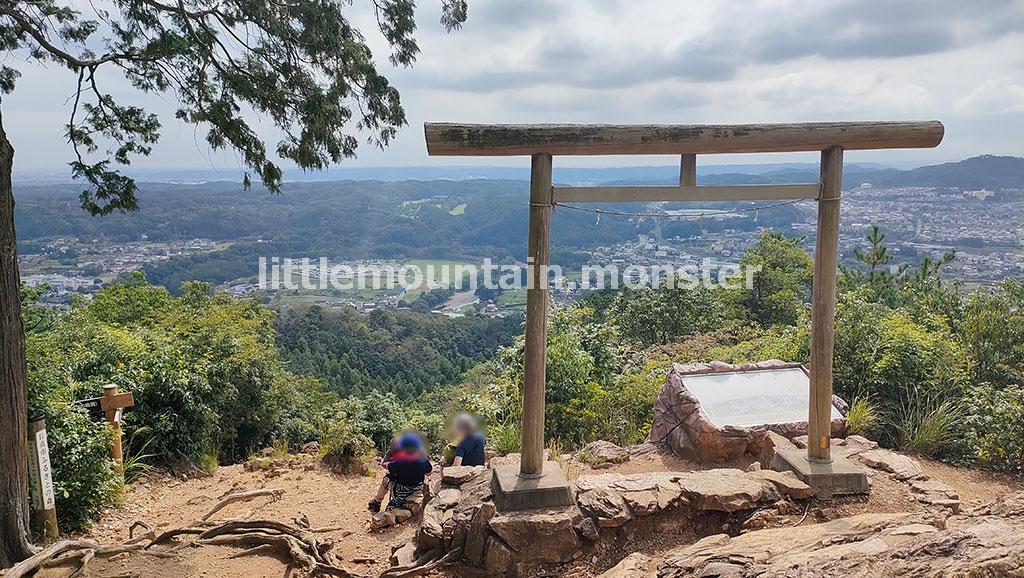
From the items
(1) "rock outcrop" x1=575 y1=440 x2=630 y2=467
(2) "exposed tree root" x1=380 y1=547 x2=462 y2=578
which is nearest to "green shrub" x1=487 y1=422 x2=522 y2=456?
(1) "rock outcrop" x1=575 y1=440 x2=630 y2=467

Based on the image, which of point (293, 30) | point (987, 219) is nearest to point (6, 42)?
point (293, 30)

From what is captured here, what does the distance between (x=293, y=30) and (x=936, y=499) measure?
6.17 meters

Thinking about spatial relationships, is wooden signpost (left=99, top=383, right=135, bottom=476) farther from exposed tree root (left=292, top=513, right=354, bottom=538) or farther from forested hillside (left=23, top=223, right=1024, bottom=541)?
exposed tree root (left=292, top=513, right=354, bottom=538)

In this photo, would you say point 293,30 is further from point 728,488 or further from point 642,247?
point 642,247

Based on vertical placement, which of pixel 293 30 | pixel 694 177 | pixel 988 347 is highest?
pixel 293 30

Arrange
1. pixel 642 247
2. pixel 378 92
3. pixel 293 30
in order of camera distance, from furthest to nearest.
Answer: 1. pixel 642 247
2. pixel 378 92
3. pixel 293 30

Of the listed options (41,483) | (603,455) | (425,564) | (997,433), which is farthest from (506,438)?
(997,433)

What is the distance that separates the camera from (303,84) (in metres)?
5.26

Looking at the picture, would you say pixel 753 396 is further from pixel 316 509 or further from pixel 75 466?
pixel 75 466

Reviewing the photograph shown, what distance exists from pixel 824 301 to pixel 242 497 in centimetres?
507

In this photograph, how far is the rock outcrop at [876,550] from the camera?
2301 mm

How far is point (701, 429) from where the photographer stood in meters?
5.68

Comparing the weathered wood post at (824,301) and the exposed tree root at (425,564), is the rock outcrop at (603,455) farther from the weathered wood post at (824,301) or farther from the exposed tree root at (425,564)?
the exposed tree root at (425,564)

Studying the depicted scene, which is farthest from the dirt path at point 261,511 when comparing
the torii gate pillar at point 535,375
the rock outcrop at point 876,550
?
the rock outcrop at point 876,550
